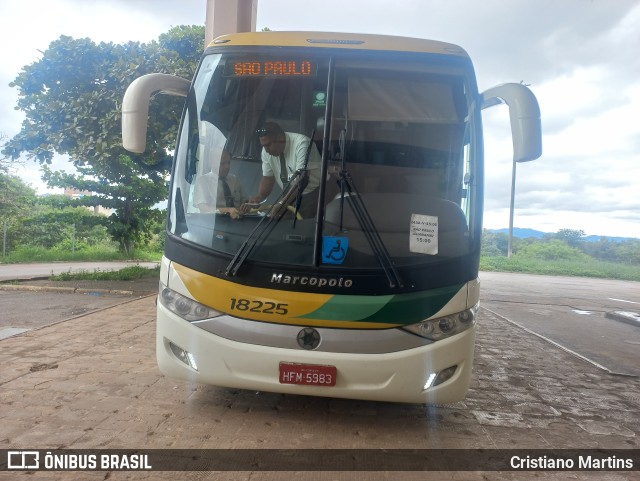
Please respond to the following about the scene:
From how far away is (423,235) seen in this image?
12.0 ft

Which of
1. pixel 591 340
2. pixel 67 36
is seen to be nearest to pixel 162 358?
pixel 591 340

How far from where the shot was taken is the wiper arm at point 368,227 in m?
3.49

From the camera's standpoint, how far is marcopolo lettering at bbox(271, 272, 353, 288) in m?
3.48

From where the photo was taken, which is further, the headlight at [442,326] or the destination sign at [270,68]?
the destination sign at [270,68]

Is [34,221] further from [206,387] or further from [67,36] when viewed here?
[206,387]

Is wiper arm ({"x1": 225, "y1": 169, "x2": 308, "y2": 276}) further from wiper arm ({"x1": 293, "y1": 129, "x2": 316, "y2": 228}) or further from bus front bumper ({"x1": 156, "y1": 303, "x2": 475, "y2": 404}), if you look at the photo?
bus front bumper ({"x1": 156, "y1": 303, "x2": 475, "y2": 404})

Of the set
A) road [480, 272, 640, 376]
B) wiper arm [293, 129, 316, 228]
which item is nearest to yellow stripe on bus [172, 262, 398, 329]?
wiper arm [293, 129, 316, 228]

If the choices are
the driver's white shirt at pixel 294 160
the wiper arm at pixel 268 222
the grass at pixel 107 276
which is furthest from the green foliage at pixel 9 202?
the wiper arm at pixel 268 222

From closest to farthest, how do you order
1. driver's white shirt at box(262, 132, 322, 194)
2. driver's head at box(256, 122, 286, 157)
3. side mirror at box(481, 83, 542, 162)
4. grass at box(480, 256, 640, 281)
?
driver's white shirt at box(262, 132, 322, 194) < side mirror at box(481, 83, 542, 162) < driver's head at box(256, 122, 286, 157) < grass at box(480, 256, 640, 281)

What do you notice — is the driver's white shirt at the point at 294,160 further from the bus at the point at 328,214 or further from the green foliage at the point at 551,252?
the green foliage at the point at 551,252

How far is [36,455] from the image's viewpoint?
3.09 m

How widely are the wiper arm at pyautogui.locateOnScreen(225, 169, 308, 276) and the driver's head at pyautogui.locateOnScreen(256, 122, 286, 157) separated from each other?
0.33m

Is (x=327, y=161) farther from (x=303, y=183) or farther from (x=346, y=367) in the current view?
(x=346, y=367)

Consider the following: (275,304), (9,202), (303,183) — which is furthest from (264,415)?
(9,202)
